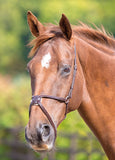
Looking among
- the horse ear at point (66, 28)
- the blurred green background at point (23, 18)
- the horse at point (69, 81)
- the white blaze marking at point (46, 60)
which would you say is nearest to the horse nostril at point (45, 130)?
the horse at point (69, 81)

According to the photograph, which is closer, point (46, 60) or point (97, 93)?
point (46, 60)

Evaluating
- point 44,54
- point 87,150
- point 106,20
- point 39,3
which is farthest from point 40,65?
point 39,3

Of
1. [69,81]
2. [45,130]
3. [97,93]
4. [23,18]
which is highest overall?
[69,81]

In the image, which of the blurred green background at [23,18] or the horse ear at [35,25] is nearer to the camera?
the horse ear at [35,25]

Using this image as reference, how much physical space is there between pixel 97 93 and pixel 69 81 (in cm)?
41

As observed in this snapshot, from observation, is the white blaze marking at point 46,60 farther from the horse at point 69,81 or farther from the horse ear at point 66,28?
the horse ear at point 66,28

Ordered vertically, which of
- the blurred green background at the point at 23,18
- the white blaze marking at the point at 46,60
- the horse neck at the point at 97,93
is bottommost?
the blurred green background at the point at 23,18

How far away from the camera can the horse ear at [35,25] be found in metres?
4.02

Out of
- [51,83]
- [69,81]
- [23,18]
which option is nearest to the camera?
[51,83]

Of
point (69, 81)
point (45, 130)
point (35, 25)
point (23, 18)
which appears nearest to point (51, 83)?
point (69, 81)

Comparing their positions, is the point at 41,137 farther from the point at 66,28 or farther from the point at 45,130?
the point at 66,28

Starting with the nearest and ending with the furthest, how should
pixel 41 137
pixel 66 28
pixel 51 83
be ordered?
pixel 41 137
pixel 51 83
pixel 66 28

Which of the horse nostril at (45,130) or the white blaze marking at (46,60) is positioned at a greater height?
the white blaze marking at (46,60)

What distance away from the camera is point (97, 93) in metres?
3.95
